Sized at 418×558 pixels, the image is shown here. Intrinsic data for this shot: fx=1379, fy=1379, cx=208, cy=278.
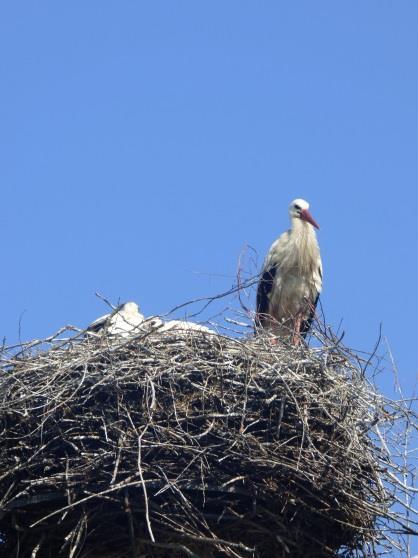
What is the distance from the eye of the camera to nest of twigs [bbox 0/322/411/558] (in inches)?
215

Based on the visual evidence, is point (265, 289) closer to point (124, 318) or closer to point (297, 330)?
point (297, 330)

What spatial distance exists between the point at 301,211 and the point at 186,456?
3.45 m

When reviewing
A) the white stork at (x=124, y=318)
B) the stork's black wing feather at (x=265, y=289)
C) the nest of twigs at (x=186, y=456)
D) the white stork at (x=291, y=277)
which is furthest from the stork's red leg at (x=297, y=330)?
the white stork at (x=124, y=318)

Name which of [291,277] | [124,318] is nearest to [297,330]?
[291,277]

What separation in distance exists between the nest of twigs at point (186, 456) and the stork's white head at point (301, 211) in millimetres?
2727

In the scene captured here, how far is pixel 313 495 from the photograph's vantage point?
561cm

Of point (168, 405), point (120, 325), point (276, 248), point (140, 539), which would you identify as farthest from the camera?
point (276, 248)

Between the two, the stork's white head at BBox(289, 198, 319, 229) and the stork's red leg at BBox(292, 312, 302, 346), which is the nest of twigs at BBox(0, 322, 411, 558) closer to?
the stork's red leg at BBox(292, 312, 302, 346)

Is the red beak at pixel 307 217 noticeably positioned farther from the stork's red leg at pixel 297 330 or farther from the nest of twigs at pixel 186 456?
the nest of twigs at pixel 186 456

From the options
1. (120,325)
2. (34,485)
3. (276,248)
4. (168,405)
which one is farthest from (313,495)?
(276,248)

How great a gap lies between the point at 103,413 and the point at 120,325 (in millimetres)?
1559

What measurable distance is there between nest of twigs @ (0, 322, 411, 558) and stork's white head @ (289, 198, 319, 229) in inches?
107

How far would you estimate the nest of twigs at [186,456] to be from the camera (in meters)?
5.47

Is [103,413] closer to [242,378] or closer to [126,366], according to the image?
[126,366]
